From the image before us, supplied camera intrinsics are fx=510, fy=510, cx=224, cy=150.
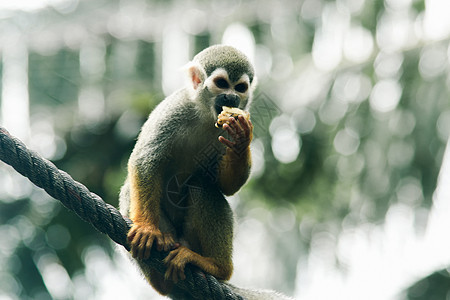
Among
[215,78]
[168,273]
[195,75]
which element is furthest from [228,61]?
[168,273]

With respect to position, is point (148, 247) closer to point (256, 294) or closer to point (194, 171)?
point (194, 171)

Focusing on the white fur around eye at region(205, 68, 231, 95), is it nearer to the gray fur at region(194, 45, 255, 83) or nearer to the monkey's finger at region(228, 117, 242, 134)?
the gray fur at region(194, 45, 255, 83)

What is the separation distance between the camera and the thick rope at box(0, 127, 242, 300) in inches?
118

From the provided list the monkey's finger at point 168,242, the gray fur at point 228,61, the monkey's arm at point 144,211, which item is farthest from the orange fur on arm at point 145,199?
the gray fur at point 228,61

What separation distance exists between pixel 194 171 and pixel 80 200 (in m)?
1.21

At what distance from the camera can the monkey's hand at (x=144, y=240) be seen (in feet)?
11.6

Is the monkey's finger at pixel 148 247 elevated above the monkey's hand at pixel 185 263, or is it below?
above

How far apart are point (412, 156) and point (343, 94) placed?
1392mm

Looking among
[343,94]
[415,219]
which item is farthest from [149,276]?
[343,94]

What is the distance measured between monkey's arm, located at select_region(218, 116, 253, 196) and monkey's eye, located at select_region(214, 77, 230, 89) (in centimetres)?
55

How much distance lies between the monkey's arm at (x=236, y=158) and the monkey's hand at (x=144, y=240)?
666 millimetres

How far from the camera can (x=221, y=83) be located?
416 centimetres

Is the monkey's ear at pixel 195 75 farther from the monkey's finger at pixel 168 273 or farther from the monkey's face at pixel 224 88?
the monkey's finger at pixel 168 273

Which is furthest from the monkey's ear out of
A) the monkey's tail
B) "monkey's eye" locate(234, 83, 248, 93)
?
the monkey's tail
